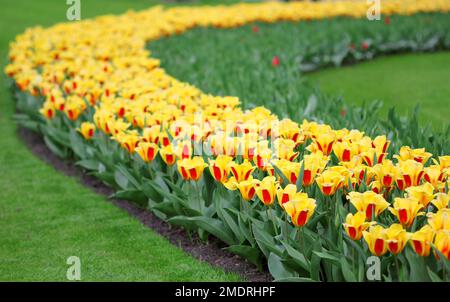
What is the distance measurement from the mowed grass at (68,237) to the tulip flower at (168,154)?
0.59 metres

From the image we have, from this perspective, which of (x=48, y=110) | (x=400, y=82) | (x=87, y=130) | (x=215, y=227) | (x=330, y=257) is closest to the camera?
(x=330, y=257)

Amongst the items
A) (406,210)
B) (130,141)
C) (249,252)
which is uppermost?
(130,141)

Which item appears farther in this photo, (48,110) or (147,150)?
(48,110)

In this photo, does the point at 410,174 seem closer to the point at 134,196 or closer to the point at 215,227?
the point at 215,227

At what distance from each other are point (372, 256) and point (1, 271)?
7.99 ft

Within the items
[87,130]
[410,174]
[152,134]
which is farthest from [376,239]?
[87,130]

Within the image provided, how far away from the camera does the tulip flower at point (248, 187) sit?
3.99m

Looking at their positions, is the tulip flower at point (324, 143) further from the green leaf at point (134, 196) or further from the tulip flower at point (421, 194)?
the green leaf at point (134, 196)

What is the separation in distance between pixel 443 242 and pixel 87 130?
3.63 meters

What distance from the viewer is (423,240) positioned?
3264mm

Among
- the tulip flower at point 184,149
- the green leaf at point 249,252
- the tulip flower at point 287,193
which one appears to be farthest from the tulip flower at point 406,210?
the tulip flower at point 184,149

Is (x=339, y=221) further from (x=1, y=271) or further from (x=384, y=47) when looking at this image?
(x=384, y=47)

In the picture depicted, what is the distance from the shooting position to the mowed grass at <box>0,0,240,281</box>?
4477 mm

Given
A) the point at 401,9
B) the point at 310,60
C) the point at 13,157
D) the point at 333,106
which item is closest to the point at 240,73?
the point at 333,106
